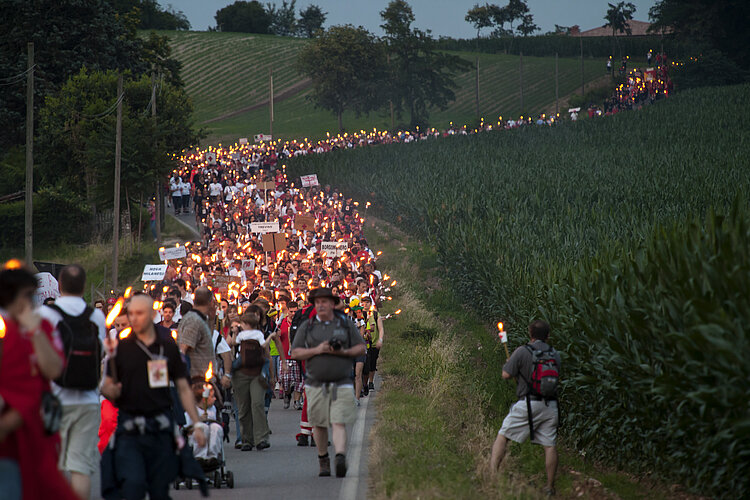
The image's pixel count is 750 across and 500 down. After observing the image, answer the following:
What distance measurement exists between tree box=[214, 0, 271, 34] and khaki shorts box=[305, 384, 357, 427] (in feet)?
555

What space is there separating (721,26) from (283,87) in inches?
1987

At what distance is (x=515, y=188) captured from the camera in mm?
43531

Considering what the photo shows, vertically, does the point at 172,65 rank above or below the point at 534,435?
above

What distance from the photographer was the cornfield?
408 inches

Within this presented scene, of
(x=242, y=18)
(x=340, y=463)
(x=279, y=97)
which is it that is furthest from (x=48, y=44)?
(x=242, y=18)

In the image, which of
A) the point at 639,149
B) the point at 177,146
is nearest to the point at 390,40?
the point at 639,149

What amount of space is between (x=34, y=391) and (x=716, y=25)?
95933 mm

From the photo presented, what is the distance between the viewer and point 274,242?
3169 cm

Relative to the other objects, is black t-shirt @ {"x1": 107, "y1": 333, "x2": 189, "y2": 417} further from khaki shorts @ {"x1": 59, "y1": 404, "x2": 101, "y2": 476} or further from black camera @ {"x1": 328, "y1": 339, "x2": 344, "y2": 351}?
black camera @ {"x1": 328, "y1": 339, "x2": 344, "y2": 351}

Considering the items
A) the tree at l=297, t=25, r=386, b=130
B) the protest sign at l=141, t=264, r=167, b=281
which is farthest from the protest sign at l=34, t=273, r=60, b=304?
the tree at l=297, t=25, r=386, b=130

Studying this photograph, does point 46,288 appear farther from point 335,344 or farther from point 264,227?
point 335,344

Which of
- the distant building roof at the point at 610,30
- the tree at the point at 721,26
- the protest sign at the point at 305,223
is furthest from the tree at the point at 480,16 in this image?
the protest sign at the point at 305,223

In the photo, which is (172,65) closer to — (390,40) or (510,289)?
(390,40)

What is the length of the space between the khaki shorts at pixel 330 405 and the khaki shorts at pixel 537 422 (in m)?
1.81
